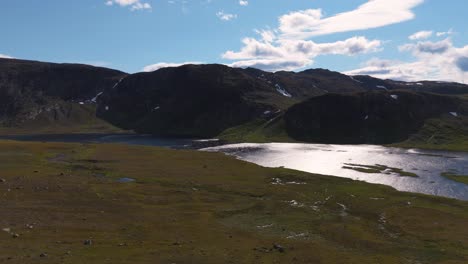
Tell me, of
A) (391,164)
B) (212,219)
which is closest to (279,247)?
(212,219)

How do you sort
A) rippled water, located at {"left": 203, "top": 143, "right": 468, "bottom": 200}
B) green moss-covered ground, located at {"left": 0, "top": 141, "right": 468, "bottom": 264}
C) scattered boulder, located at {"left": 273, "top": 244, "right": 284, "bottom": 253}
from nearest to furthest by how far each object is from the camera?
green moss-covered ground, located at {"left": 0, "top": 141, "right": 468, "bottom": 264}
scattered boulder, located at {"left": 273, "top": 244, "right": 284, "bottom": 253}
rippled water, located at {"left": 203, "top": 143, "right": 468, "bottom": 200}

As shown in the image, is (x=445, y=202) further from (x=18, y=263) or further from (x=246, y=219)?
(x=18, y=263)

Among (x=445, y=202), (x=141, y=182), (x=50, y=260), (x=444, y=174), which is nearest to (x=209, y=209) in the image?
(x=141, y=182)

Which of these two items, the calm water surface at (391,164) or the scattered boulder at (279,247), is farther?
the calm water surface at (391,164)

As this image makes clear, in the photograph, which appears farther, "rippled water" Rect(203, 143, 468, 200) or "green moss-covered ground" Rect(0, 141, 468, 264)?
"rippled water" Rect(203, 143, 468, 200)

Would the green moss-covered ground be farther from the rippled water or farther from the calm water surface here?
the calm water surface

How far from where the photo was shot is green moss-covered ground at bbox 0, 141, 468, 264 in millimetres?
44281

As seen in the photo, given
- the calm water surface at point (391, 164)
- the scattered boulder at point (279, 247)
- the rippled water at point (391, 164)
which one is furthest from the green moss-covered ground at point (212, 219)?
the calm water surface at point (391, 164)

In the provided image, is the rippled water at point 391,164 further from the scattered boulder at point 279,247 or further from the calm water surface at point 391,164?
the scattered boulder at point 279,247

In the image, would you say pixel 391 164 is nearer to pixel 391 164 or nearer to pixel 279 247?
pixel 391 164

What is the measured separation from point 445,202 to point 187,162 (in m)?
76.0

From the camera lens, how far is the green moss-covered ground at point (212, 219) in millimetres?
44281

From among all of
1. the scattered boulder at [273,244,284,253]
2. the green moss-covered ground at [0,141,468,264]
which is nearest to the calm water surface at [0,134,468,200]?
the green moss-covered ground at [0,141,468,264]

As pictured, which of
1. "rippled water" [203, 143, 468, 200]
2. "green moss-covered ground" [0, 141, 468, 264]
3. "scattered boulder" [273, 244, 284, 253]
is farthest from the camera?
"rippled water" [203, 143, 468, 200]
